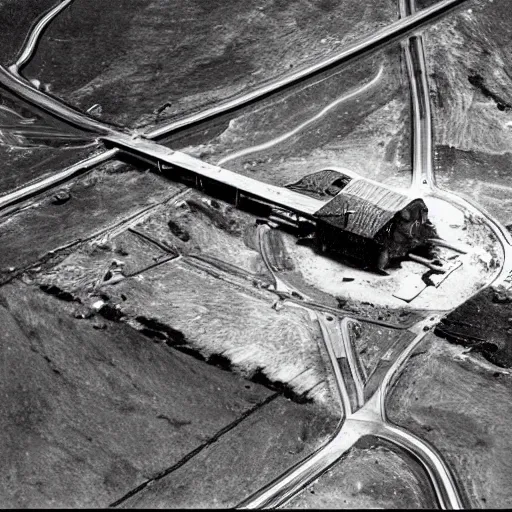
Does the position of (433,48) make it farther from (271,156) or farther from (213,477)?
(213,477)

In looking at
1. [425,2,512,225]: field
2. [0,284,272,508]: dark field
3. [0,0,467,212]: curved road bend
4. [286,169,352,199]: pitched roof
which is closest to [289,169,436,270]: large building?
[286,169,352,199]: pitched roof

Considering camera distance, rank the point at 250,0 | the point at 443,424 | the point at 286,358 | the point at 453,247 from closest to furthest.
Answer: the point at 443,424
the point at 286,358
the point at 453,247
the point at 250,0

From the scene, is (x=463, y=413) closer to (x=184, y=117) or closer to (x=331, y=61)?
(x=184, y=117)

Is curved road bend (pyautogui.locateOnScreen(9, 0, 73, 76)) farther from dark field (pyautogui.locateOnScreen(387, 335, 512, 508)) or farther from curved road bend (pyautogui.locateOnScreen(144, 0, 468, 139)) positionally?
dark field (pyautogui.locateOnScreen(387, 335, 512, 508))

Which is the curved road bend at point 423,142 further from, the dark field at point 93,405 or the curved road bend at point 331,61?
the dark field at point 93,405

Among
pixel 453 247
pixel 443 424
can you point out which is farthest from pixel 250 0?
pixel 443 424

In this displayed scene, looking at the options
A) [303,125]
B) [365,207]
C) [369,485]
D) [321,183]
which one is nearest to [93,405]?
[369,485]

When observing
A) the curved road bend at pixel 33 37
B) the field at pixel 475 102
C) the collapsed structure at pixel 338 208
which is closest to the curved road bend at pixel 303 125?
the collapsed structure at pixel 338 208

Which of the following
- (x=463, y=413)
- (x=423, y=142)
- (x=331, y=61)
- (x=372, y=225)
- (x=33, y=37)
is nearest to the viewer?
(x=463, y=413)
